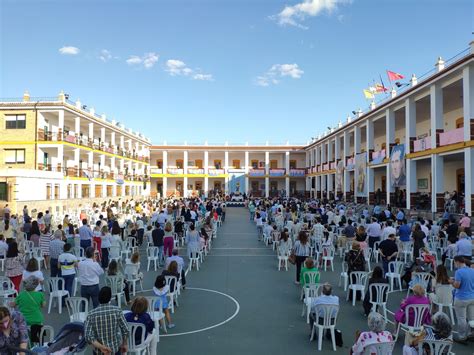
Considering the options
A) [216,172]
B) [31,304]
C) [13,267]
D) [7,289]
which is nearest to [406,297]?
[31,304]

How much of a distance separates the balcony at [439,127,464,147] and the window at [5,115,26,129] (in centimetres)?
2850

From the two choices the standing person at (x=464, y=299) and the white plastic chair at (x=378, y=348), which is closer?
the white plastic chair at (x=378, y=348)

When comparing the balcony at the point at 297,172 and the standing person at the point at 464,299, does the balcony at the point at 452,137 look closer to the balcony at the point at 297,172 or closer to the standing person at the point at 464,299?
the standing person at the point at 464,299

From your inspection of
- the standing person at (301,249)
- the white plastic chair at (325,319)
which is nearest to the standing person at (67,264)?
the white plastic chair at (325,319)

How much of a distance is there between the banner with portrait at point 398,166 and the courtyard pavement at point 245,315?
40.7 feet

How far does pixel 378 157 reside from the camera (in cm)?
2370

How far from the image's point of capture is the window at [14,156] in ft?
87.5

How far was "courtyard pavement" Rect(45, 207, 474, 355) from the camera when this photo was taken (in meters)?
5.30

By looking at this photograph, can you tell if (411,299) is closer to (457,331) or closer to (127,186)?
(457,331)

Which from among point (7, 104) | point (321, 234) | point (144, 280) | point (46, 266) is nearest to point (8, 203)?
point (7, 104)

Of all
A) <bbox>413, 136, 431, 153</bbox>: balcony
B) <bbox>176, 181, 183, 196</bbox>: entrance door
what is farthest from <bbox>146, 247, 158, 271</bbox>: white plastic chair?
<bbox>176, 181, 183, 196</bbox>: entrance door

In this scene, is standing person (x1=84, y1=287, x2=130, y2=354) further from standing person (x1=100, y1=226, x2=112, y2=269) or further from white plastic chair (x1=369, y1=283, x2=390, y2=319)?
standing person (x1=100, y1=226, x2=112, y2=269)

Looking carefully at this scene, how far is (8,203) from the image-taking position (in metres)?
20.8

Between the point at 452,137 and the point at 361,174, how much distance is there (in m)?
10.2
